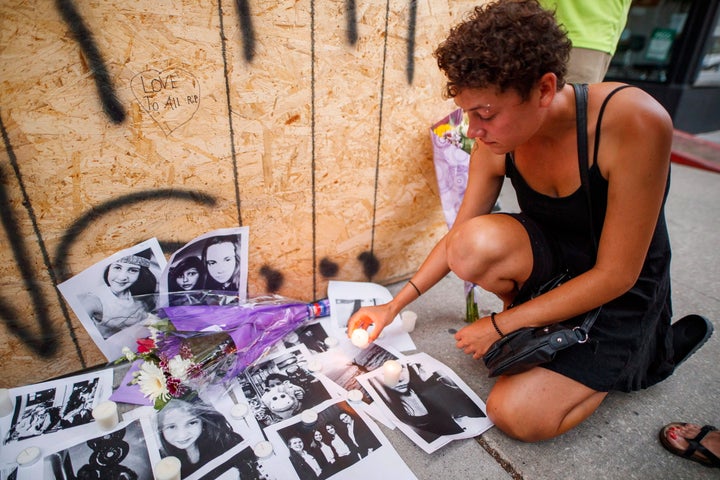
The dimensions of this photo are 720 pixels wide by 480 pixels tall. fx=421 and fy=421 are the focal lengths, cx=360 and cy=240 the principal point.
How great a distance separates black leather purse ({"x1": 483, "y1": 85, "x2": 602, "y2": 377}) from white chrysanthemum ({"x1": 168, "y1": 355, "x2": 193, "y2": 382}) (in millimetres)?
831

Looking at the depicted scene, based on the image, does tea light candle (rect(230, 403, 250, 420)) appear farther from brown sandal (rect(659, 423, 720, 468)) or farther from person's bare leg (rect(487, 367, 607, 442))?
brown sandal (rect(659, 423, 720, 468))

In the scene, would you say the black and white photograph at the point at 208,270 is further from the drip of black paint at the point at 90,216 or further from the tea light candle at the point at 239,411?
the tea light candle at the point at 239,411

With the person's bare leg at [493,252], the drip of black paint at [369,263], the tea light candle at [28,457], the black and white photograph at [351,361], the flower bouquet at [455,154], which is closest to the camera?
the tea light candle at [28,457]

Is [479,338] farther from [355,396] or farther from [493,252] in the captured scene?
[355,396]

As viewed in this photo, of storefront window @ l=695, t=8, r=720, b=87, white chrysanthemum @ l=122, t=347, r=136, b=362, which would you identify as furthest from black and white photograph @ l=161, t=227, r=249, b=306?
storefront window @ l=695, t=8, r=720, b=87

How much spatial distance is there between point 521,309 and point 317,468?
66cm

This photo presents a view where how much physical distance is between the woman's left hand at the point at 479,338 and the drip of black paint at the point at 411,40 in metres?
0.90

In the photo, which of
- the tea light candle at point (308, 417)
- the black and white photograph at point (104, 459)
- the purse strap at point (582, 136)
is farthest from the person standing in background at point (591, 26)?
the black and white photograph at point (104, 459)

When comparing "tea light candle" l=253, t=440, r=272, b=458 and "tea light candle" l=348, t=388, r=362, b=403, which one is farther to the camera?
"tea light candle" l=348, t=388, r=362, b=403

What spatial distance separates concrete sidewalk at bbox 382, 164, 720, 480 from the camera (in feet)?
3.47

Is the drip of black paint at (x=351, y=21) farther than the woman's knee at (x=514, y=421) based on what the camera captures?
Yes

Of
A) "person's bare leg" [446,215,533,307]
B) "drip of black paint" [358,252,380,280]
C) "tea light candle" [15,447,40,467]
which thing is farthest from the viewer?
"drip of black paint" [358,252,380,280]

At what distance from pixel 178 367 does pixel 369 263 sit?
0.83 metres

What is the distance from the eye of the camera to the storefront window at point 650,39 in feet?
14.3
